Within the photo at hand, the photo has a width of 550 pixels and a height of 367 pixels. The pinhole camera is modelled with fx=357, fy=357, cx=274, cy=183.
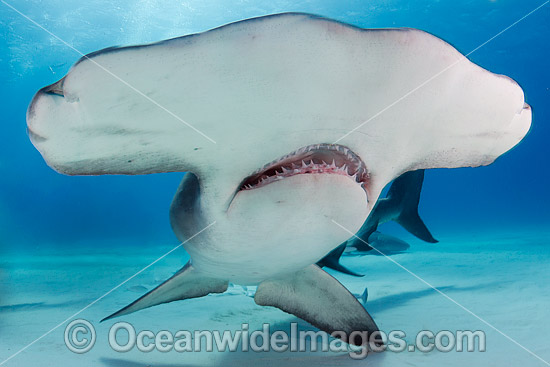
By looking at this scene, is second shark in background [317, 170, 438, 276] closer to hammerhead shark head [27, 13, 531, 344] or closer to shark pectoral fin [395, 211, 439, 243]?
shark pectoral fin [395, 211, 439, 243]

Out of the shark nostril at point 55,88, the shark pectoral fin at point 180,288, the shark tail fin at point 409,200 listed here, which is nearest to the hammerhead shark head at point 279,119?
the shark nostril at point 55,88

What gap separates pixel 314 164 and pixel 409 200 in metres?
4.92

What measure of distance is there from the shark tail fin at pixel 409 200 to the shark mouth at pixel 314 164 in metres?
4.60

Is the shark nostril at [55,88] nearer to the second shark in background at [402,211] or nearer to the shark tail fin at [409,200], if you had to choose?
the second shark in background at [402,211]

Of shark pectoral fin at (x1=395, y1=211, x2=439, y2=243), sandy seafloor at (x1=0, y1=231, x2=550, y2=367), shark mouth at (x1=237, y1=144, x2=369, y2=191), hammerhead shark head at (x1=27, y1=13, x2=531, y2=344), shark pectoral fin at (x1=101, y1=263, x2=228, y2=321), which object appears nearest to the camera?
hammerhead shark head at (x1=27, y1=13, x2=531, y2=344)

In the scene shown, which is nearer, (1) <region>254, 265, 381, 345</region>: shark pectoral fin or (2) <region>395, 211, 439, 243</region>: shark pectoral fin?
(1) <region>254, 265, 381, 345</region>: shark pectoral fin

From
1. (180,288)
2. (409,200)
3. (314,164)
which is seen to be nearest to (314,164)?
(314,164)

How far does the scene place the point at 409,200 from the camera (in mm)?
6301

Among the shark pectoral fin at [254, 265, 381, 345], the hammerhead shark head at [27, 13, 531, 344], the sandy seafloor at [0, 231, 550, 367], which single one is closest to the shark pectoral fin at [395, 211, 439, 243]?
the sandy seafloor at [0, 231, 550, 367]

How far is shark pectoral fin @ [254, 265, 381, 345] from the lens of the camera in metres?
3.03

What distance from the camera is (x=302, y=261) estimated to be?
2709 mm

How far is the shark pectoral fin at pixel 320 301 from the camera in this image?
9.93 feet

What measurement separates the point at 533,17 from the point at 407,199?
27158 millimetres

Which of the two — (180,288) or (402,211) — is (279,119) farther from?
(402,211)
